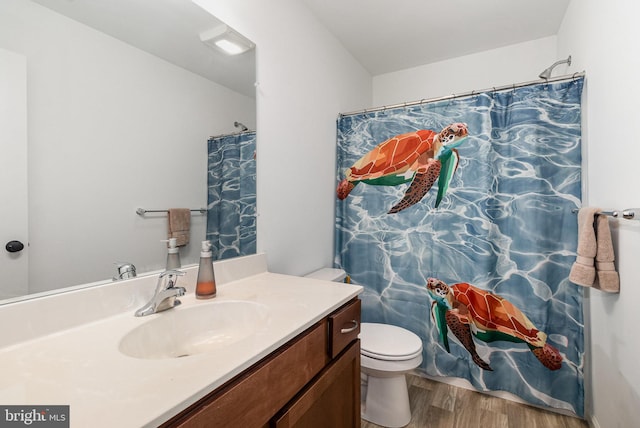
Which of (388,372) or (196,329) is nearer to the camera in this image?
(196,329)

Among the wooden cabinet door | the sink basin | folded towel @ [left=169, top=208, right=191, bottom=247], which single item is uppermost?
folded towel @ [left=169, top=208, right=191, bottom=247]

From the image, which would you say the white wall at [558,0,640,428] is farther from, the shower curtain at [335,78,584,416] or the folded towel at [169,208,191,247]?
the folded towel at [169,208,191,247]

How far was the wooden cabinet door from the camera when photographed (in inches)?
30.9

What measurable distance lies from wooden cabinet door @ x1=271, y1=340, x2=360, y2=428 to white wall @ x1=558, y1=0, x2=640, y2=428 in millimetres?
1009

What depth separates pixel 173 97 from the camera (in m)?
1.11

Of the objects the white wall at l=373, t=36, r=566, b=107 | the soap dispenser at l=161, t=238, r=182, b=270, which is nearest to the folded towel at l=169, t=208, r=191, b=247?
the soap dispenser at l=161, t=238, r=182, b=270

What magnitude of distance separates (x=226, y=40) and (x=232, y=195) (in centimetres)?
71

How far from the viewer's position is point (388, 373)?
4.81 ft

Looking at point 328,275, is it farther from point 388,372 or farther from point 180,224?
point 180,224

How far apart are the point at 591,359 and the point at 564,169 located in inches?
39.6

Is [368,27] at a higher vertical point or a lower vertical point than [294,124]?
higher

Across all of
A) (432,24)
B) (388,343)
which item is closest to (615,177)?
(388,343)

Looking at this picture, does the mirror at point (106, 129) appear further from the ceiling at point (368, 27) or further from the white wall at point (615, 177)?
the white wall at point (615, 177)

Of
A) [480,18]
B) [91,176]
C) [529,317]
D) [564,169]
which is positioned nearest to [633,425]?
[529,317]
